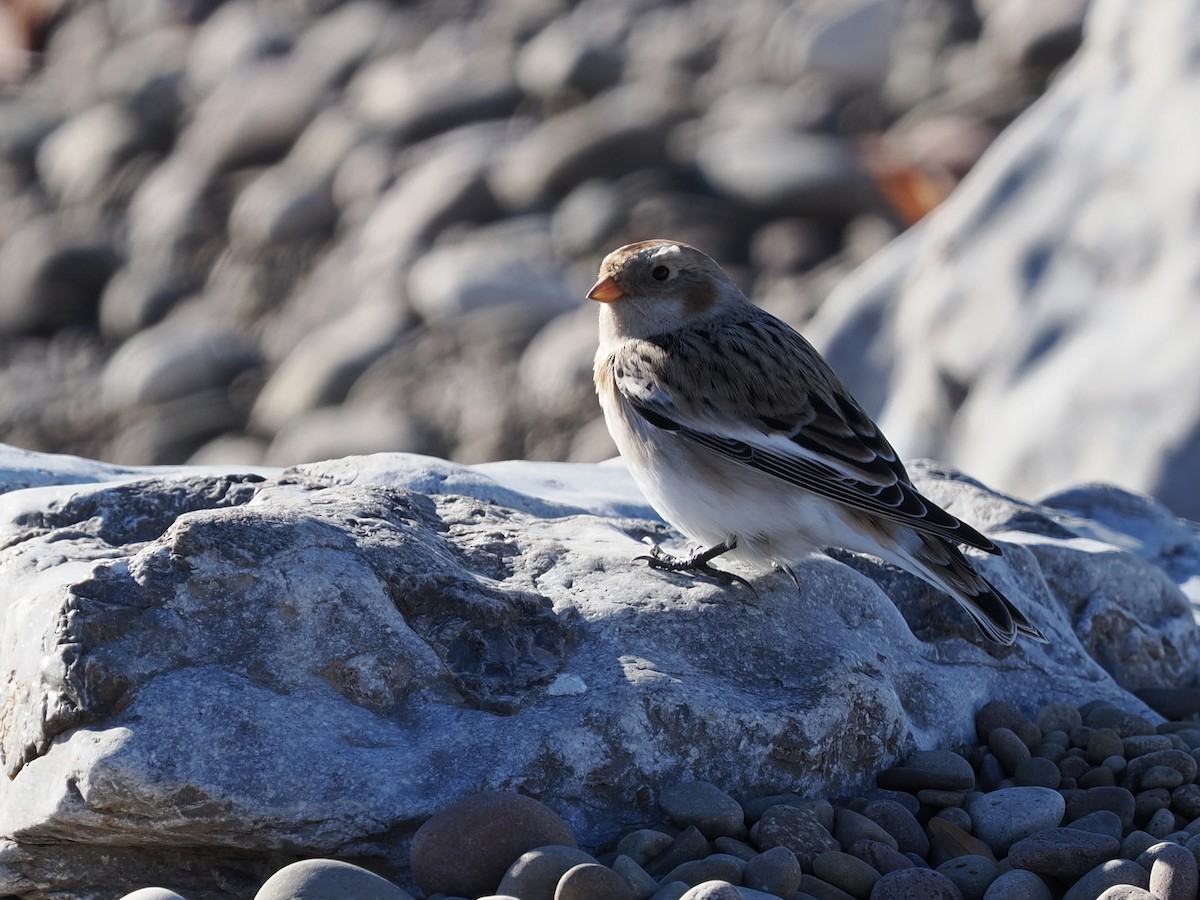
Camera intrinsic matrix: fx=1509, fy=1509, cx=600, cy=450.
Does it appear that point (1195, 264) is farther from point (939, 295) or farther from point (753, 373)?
point (753, 373)

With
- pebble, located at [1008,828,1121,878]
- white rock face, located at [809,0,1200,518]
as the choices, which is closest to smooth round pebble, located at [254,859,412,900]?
pebble, located at [1008,828,1121,878]

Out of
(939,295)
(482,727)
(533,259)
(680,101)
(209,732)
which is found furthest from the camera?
(680,101)

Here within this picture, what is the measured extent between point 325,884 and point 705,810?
69 cm

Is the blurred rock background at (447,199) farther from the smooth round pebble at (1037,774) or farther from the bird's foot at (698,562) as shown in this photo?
the smooth round pebble at (1037,774)

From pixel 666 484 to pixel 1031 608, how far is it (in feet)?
3.07

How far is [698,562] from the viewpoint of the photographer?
10.7 feet

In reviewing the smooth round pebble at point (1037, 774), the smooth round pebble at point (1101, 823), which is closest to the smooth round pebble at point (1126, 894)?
the smooth round pebble at point (1101, 823)

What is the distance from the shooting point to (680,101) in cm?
934

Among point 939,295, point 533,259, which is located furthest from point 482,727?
point 533,259

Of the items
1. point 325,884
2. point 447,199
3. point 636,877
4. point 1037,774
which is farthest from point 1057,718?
point 447,199

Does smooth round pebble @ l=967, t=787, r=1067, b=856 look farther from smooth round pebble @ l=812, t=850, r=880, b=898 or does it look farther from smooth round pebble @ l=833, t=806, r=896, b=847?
smooth round pebble @ l=812, t=850, r=880, b=898

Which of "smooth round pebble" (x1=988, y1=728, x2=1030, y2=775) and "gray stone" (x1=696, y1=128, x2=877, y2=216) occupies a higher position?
"gray stone" (x1=696, y1=128, x2=877, y2=216)

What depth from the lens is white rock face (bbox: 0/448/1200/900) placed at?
95.0 inches

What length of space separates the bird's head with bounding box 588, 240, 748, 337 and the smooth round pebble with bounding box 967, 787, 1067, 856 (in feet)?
4.80
